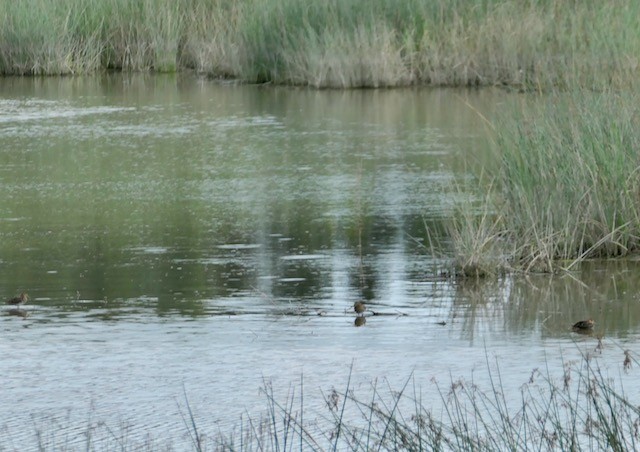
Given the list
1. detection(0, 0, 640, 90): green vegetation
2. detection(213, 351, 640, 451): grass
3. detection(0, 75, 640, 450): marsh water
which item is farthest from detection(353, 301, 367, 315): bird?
detection(0, 0, 640, 90): green vegetation

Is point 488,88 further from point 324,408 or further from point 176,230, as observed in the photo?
point 324,408

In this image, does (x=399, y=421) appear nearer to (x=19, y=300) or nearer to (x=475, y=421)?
(x=475, y=421)

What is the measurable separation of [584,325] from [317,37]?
12213 millimetres

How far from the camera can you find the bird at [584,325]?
6071mm

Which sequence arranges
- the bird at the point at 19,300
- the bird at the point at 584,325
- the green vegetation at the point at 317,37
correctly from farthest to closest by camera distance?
the green vegetation at the point at 317,37, the bird at the point at 19,300, the bird at the point at 584,325

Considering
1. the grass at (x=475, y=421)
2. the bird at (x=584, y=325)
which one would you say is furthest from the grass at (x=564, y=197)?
the grass at (x=475, y=421)

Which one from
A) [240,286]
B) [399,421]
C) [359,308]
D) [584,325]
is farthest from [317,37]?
[399,421]

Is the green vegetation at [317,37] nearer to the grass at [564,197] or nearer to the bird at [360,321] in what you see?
the grass at [564,197]

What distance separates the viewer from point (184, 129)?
46.3ft

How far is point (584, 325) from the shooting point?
6.08m

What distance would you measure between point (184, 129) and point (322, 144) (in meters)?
1.88

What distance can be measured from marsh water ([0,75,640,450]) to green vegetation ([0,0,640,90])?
335 cm

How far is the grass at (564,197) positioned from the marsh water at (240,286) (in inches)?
6.8

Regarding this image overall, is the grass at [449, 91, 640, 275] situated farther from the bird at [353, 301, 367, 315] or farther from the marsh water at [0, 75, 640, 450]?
the bird at [353, 301, 367, 315]
